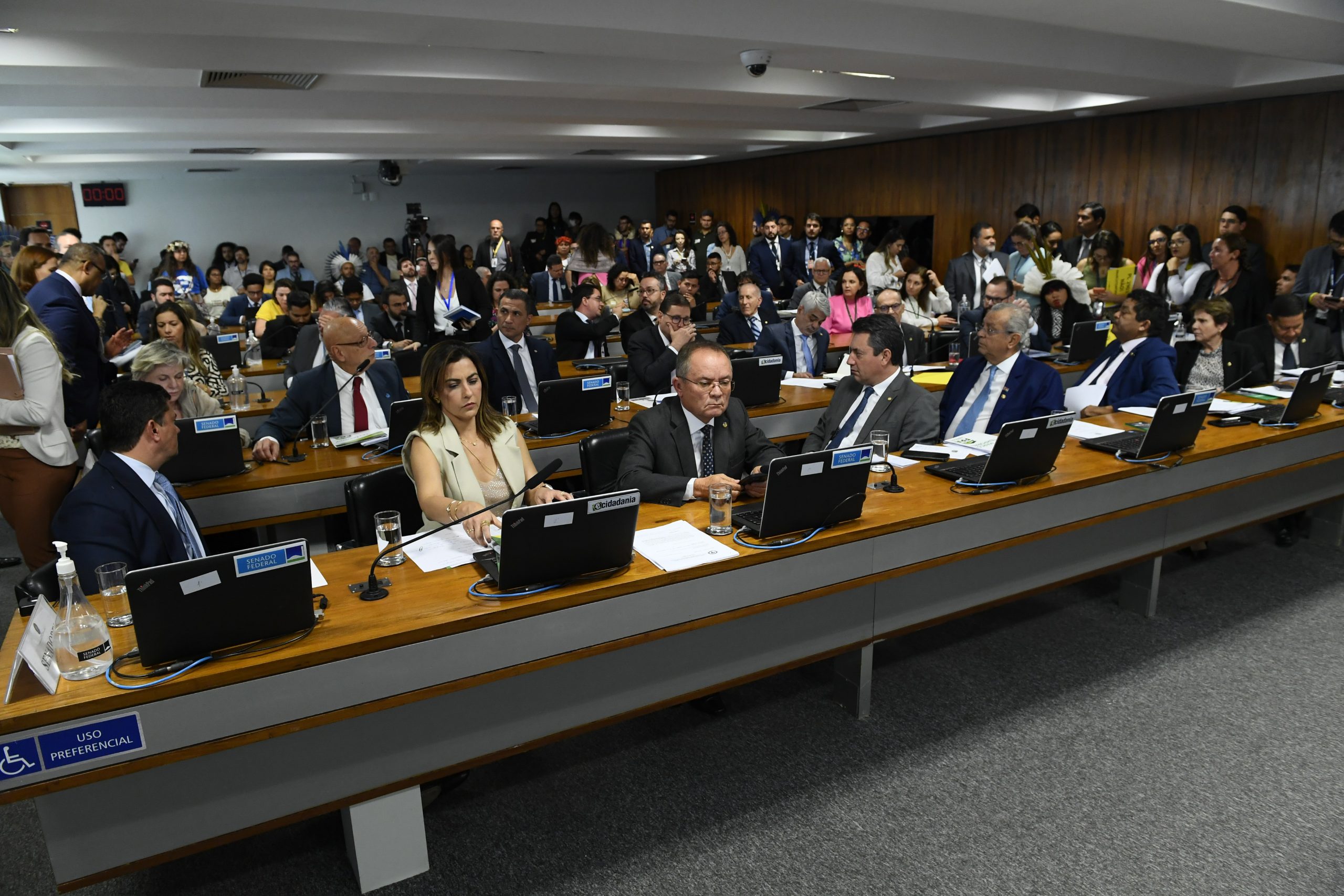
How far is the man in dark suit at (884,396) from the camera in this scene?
3.45 meters

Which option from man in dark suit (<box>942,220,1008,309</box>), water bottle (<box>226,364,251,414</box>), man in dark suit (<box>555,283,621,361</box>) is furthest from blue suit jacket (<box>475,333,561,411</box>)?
man in dark suit (<box>942,220,1008,309</box>)

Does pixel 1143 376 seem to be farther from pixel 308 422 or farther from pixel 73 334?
pixel 73 334

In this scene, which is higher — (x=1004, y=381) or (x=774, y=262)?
(x=774, y=262)

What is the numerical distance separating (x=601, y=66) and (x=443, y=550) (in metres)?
4.69

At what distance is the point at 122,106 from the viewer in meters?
6.46

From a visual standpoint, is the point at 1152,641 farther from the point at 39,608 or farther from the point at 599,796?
the point at 39,608

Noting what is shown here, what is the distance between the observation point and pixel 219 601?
175 centimetres

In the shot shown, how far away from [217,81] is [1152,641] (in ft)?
20.8

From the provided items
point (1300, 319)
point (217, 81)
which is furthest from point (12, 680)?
point (1300, 319)

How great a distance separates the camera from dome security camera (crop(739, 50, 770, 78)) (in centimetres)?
520

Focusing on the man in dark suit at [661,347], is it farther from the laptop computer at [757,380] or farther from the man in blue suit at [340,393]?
the man in blue suit at [340,393]

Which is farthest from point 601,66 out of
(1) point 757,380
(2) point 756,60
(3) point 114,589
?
(3) point 114,589

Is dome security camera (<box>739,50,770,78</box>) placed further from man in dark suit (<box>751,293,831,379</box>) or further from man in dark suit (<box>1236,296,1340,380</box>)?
man in dark suit (<box>1236,296,1340,380</box>)

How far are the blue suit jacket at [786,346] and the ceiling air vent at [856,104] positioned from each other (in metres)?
3.17
